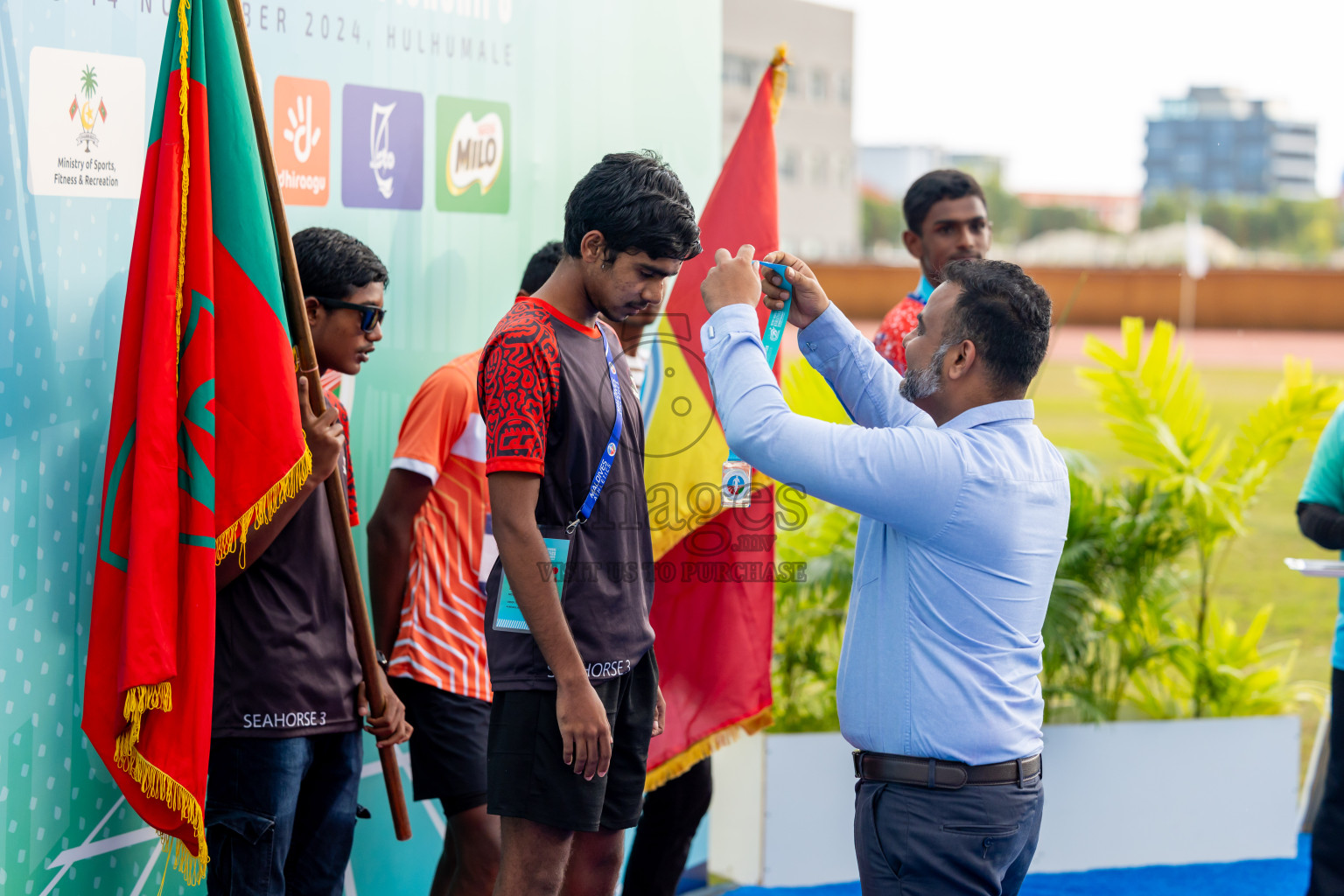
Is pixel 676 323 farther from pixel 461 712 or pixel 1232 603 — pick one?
pixel 1232 603

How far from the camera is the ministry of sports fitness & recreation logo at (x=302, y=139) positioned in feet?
10.6

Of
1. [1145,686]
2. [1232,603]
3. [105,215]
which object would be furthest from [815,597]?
[1232,603]

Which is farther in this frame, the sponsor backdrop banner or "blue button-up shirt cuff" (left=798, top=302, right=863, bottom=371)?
the sponsor backdrop banner

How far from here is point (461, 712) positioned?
10.6 feet

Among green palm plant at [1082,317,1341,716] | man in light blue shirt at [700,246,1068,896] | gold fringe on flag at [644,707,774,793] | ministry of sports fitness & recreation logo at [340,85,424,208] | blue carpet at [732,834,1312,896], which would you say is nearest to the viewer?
man in light blue shirt at [700,246,1068,896]

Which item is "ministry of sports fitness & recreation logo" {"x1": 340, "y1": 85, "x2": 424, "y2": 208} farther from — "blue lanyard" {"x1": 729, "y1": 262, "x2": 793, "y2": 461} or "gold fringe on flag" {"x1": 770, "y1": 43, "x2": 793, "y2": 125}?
"blue lanyard" {"x1": 729, "y1": 262, "x2": 793, "y2": 461}

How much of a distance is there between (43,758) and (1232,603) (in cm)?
1022

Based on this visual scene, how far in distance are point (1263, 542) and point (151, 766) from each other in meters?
13.3

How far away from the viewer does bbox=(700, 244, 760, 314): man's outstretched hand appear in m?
2.26

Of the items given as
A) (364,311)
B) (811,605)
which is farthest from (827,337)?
(811,605)

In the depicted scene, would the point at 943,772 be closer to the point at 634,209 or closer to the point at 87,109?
the point at 634,209

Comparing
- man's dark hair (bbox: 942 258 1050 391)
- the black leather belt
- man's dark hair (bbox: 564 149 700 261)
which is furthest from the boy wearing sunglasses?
man's dark hair (bbox: 942 258 1050 391)

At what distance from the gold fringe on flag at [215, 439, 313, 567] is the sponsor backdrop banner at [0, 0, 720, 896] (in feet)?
1.46

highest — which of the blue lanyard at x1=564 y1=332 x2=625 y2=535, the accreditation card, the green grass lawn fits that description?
the blue lanyard at x1=564 y1=332 x2=625 y2=535
